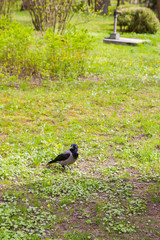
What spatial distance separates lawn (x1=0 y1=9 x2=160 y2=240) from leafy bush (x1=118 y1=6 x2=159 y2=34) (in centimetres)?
1121

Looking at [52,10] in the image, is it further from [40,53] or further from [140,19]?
[140,19]

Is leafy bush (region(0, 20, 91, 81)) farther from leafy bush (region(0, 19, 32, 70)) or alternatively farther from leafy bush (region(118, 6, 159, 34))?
leafy bush (region(118, 6, 159, 34))

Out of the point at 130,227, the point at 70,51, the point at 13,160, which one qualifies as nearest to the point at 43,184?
the point at 13,160

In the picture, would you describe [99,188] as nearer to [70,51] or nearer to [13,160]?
[13,160]

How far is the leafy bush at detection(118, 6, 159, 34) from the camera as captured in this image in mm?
19500

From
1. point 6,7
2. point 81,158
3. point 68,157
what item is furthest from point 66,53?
point 6,7

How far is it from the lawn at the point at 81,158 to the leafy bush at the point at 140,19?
11215mm

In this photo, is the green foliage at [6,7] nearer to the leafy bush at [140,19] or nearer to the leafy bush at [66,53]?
the leafy bush at [66,53]

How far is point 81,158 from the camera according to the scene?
16.6 feet

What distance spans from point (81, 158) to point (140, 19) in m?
16.9

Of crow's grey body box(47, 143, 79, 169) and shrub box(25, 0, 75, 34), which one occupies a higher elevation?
shrub box(25, 0, 75, 34)

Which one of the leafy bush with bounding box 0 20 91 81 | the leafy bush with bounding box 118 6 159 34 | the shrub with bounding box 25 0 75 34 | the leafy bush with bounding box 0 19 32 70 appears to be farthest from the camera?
the leafy bush with bounding box 118 6 159 34

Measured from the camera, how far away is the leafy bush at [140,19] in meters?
19.5

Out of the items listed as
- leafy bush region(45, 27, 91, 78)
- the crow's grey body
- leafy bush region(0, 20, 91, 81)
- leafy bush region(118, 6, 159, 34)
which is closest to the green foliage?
leafy bush region(0, 20, 91, 81)
